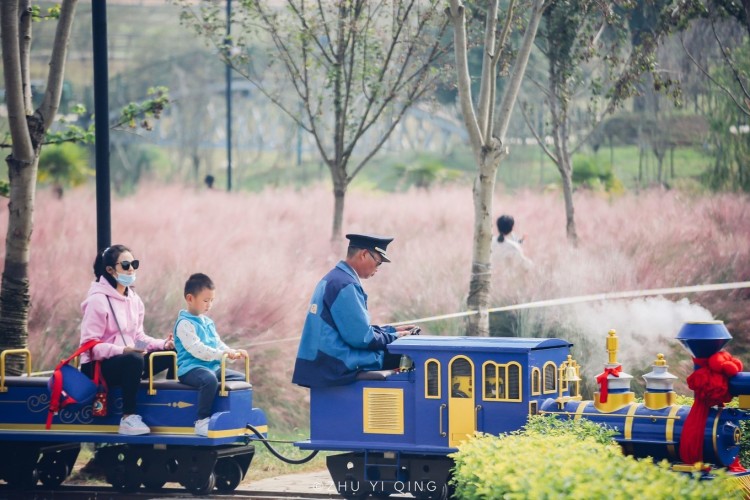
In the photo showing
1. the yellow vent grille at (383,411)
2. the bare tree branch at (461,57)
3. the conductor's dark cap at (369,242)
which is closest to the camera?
the yellow vent grille at (383,411)

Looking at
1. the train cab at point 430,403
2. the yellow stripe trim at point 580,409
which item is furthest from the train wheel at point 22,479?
the yellow stripe trim at point 580,409

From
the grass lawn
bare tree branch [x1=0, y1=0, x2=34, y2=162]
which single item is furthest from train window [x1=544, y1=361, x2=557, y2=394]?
the grass lawn

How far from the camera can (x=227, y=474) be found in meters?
11.0

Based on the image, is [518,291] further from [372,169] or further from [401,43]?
[372,169]

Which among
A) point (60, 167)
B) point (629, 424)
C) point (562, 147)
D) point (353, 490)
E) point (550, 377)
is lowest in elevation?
point (353, 490)

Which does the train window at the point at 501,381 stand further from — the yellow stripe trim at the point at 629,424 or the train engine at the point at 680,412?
the yellow stripe trim at the point at 629,424

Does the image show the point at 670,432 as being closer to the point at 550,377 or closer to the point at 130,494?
the point at 550,377

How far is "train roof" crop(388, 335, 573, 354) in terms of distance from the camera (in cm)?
928

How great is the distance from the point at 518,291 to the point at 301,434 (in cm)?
431

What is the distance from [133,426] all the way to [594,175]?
23.8 m

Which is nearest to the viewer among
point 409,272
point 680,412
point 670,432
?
point 670,432

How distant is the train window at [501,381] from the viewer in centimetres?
925

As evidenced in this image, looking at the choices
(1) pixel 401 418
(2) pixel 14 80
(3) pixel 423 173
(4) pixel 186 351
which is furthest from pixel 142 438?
(3) pixel 423 173

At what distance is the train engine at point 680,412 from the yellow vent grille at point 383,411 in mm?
1151
